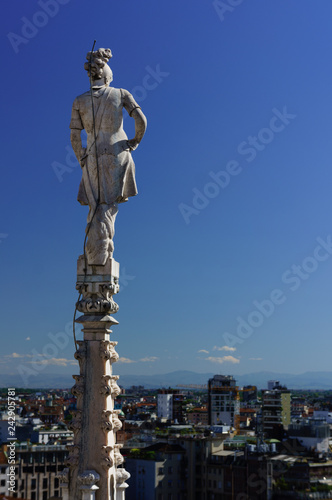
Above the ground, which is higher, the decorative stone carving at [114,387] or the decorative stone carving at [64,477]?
the decorative stone carving at [114,387]

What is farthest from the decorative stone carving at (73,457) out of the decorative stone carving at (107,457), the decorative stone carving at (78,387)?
the decorative stone carving at (78,387)

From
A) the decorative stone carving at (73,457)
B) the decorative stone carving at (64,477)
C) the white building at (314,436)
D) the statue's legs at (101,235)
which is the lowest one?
the white building at (314,436)

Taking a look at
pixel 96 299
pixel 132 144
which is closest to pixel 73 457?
pixel 96 299

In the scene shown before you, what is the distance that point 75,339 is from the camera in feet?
11.8

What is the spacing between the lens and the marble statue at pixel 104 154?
3.72 m

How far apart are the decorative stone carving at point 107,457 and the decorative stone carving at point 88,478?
0.06m

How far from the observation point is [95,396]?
3.49 meters

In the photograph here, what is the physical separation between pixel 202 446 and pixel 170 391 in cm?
4511

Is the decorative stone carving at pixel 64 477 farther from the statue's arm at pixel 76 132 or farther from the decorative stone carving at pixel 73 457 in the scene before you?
the statue's arm at pixel 76 132

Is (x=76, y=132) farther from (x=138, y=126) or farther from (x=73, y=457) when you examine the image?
(x=73, y=457)

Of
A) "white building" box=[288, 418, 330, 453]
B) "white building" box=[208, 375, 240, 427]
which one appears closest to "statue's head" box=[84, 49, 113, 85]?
"white building" box=[288, 418, 330, 453]

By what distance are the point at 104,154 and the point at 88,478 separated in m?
1.61

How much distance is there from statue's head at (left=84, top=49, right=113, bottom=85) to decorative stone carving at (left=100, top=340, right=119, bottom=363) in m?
1.45

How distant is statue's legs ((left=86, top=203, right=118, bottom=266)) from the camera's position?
3.62 m
